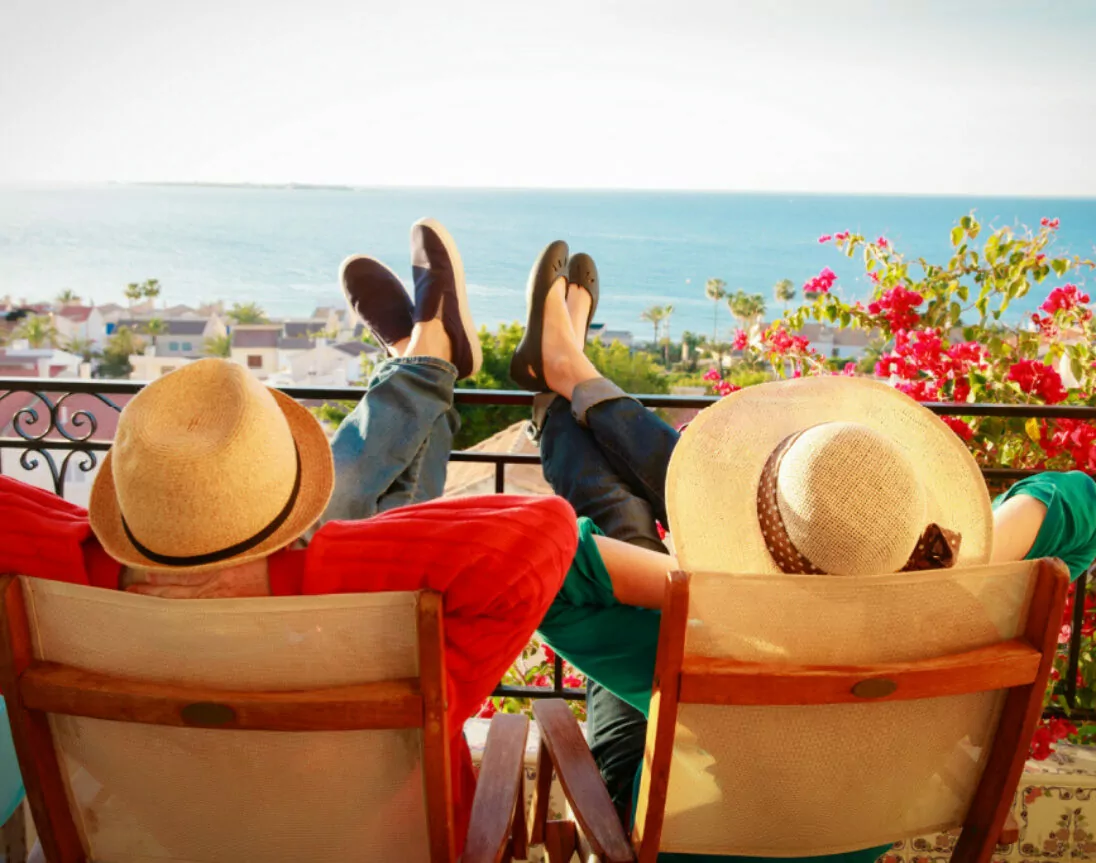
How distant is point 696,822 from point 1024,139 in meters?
44.0

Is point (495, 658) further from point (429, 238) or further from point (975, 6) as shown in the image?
point (975, 6)

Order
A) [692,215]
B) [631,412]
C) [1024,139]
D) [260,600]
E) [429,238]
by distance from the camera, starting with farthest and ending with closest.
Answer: [692,215]
[1024,139]
[429,238]
[631,412]
[260,600]

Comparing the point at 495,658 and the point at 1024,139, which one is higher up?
the point at 1024,139

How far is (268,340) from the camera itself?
1177 inches

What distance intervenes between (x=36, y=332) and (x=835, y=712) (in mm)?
30400

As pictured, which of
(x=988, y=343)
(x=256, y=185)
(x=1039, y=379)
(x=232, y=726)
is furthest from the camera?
(x=256, y=185)

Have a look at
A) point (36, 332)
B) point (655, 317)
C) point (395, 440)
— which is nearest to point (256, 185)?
point (36, 332)

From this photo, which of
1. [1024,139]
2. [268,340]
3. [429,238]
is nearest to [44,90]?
[268,340]

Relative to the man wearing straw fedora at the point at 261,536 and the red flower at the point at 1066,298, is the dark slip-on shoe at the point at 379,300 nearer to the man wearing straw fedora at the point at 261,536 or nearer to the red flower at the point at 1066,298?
the man wearing straw fedora at the point at 261,536

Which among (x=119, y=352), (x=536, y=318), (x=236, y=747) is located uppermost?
(x=536, y=318)

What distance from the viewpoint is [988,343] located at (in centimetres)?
283

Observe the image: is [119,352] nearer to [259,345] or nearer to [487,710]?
[259,345]

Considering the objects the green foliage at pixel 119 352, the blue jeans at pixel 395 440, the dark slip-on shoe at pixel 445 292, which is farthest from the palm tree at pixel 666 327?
the blue jeans at pixel 395 440

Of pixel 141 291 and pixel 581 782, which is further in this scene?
pixel 141 291
